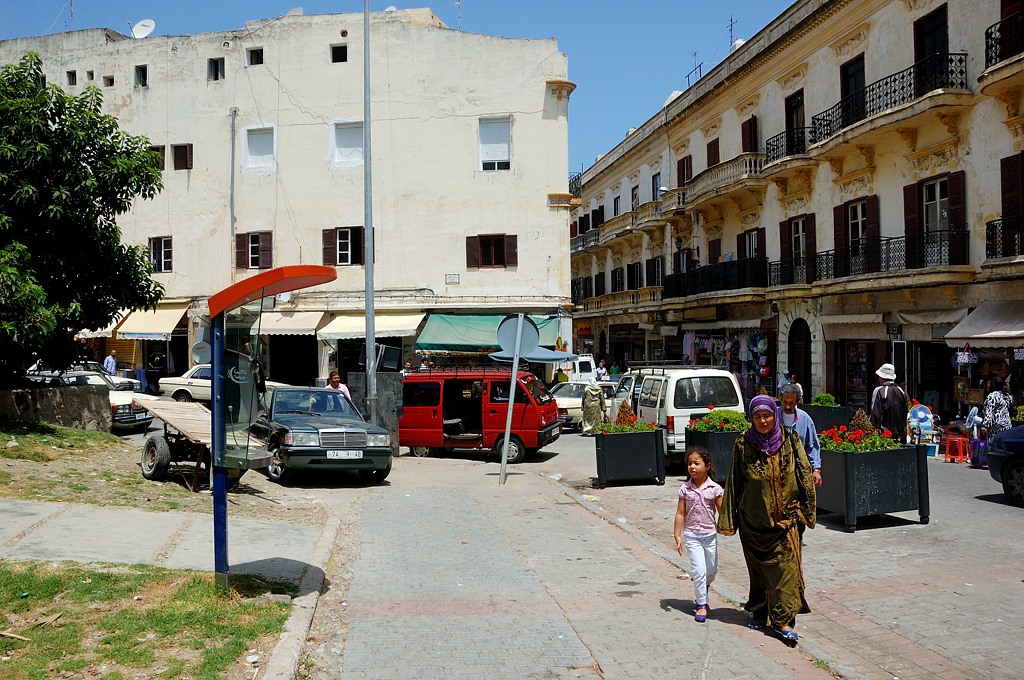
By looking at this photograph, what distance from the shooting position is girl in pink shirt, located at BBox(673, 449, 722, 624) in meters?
6.53

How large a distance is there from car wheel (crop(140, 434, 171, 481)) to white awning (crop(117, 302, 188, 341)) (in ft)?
65.8

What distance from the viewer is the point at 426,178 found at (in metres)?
29.8

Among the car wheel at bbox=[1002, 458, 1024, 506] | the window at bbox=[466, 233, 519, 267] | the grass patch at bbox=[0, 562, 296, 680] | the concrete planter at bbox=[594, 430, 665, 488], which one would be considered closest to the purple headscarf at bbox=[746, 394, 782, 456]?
the grass patch at bbox=[0, 562, 296, 680]

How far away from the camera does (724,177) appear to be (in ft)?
111

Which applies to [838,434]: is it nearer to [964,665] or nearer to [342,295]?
[964,665]

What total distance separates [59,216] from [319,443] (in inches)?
201

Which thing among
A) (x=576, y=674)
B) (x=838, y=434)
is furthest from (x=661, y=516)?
(x=576, y=674)

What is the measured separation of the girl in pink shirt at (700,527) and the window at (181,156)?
2866 cm

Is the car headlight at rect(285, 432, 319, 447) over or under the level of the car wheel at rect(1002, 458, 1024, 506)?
over

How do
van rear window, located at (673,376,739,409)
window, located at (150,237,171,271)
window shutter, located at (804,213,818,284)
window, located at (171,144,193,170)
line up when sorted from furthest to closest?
window, located at (150,237,171,271), window, located at (171,144,193,170), window shutter, located at (804,213,818,284), van rear window, located at (673,376,739,409)

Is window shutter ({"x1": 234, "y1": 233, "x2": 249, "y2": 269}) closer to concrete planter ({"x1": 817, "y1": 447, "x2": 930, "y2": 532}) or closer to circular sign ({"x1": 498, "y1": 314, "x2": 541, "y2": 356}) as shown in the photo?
circular sign ({"x1": 498, "y1": 314, "x2": 541, "y2": 356})

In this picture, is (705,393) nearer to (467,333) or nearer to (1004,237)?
(1004,237)

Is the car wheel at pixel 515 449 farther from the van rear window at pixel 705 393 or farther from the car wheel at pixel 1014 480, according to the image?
the car wheel at pixel 1014 480

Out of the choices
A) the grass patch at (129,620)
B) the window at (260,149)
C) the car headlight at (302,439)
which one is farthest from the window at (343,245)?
the grass patch at (129,620)
